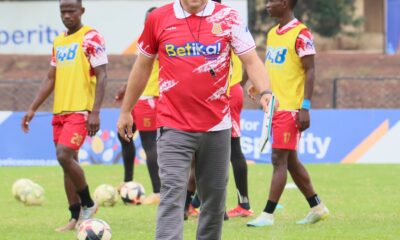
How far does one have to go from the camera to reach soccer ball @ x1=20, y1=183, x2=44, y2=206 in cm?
1293

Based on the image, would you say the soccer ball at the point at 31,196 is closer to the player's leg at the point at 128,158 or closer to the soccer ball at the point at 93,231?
the player's leg at the point at 128,158

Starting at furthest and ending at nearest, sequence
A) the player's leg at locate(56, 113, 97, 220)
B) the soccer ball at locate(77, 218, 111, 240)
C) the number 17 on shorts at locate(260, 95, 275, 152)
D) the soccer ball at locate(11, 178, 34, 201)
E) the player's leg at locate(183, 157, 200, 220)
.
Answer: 1. the soccer ball at locate(11, 178, 34, 201)
2. the player's leg at locate(183, 157, 200, 220)
3. the player's leg at locate(56, 113, 97, 220)
4. the soccer ball at locate(77, 218, 111, 240)
5. the number 17 on shorts at locate(260, 95, 275, 152)

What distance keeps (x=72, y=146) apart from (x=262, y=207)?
10.1 ft

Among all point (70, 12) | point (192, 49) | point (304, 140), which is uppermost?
point (192, 49)

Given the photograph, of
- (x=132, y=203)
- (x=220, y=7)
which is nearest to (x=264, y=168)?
(x=132, y=203)

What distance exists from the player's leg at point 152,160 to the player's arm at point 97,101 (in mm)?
2481

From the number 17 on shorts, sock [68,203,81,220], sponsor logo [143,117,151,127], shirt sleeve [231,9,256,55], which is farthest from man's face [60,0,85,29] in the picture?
the number 17 on shorts

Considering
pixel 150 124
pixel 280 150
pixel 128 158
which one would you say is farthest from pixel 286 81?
pixel 128 158

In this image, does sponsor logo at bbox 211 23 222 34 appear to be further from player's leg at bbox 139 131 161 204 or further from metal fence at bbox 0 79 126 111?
metal fence at bbox 0 79 126 111

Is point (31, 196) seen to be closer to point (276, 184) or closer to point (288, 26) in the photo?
point (276, 184)

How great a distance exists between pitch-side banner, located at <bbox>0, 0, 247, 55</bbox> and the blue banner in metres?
6.70

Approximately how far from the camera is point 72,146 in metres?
10.4

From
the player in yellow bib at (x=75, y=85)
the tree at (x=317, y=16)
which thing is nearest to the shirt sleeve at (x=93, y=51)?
the player in yellow bib at (x=75, y=85)

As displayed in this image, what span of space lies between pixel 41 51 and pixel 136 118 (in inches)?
680
